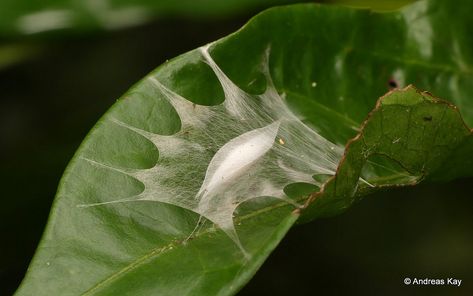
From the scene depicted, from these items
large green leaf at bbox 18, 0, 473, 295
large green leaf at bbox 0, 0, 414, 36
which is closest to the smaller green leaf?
large green leaf at bbox 18, 0, 473, 295

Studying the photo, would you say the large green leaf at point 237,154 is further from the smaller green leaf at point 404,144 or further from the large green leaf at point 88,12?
the large green leaf at point 88,12

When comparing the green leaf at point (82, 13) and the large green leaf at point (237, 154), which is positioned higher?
the green leaf at point (82, 13)

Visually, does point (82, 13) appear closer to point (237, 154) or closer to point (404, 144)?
point (237, 154)

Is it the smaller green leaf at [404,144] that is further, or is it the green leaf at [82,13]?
the green leaf at [82,13]

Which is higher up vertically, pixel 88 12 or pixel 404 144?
pixel 88 12

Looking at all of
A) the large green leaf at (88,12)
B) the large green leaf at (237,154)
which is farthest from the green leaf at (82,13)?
the large green leaf at (237,154)

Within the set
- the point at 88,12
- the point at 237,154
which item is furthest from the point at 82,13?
the point at 237,154

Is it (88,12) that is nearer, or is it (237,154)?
(237,154)

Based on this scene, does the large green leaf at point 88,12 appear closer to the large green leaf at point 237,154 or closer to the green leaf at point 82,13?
the green leaf at point 82,13

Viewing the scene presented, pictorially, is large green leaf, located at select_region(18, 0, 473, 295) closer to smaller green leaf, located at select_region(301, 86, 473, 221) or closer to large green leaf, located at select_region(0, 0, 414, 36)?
smaller green leaf, located at select_region(301, 86, 473, 221)
